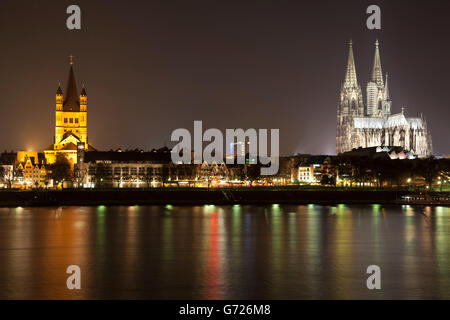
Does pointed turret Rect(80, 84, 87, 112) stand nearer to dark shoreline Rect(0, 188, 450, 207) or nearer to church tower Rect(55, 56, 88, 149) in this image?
church tower Rect(55, 56, 88, 149)

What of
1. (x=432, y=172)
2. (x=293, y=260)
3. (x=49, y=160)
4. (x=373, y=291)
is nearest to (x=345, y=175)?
(x=432, y=172)

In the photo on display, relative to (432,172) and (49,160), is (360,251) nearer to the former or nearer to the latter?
(432,172)

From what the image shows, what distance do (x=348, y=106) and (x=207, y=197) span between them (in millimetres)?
70657

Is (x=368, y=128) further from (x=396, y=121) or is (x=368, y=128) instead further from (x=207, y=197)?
(x=207, y=197)

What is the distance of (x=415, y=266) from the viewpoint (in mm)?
29328

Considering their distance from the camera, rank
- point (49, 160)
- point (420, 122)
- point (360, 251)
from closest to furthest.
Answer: point (360, 251) < point (49, 160) < point (420, 122)

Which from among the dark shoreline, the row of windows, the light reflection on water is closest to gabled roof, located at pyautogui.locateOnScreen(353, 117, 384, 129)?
the row of windows

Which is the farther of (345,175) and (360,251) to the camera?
(345,175)

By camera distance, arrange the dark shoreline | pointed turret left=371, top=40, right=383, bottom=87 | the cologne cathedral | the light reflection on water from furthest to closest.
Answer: pointed turret left=371, top=40, right=383, bottom=87, the cologne cathedral, the dark shoreline, the light reflection on water

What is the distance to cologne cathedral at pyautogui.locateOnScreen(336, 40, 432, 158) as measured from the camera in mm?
133000

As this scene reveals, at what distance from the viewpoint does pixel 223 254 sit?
32719 mm

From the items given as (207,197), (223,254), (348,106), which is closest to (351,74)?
(348,106)

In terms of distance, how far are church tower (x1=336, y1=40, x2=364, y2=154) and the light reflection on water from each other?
82.8 metres
